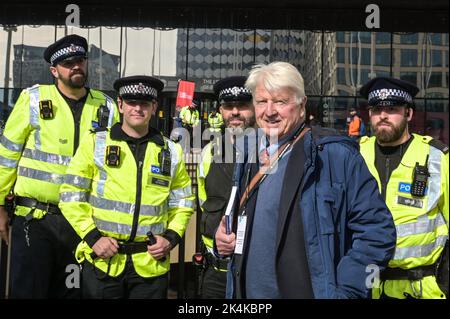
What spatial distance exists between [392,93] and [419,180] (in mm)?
620

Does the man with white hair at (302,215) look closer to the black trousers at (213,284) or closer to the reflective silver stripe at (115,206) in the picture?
the reflective silver stripe at (115,206)

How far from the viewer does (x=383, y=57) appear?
44.7 feet

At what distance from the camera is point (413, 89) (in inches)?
138

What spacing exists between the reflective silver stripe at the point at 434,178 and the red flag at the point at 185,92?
10129 millimetres

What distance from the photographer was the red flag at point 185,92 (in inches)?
523

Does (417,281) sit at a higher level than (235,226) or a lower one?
lower

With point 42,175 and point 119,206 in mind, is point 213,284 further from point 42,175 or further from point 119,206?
point 42,175

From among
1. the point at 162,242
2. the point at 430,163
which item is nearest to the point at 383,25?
the point at 430,163

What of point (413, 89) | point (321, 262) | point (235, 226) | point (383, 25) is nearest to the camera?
point (321, 262)

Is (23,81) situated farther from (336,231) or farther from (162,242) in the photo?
(336,231)

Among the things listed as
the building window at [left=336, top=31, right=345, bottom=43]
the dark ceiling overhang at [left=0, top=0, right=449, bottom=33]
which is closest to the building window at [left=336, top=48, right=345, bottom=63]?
the building window at [left=336, top=31, right=345, bottom=43]

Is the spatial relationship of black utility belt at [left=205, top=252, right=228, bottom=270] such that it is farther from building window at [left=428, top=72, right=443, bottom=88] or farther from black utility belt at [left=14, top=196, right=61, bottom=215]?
building window at [left=428, top=72, right=443, bottom=88]
